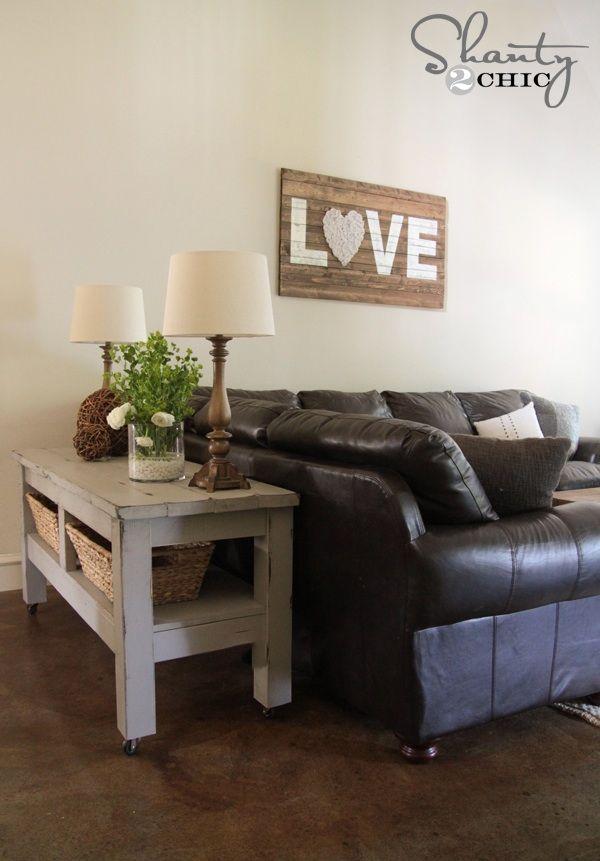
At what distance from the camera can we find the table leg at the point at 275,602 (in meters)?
2.02

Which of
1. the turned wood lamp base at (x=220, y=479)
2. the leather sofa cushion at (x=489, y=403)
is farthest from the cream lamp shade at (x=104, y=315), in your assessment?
the leather sofa cushion at (x=489, y=403)

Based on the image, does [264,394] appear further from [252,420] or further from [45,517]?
[45,517]

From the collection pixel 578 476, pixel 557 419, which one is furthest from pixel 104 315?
pixel 557 419

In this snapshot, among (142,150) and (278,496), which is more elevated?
(142,150)

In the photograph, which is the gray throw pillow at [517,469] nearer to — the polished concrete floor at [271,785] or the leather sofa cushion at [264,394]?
the polished concrete floor at [271,785]

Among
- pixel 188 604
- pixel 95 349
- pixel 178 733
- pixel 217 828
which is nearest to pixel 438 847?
pixel 217 828

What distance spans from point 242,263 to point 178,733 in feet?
4.14

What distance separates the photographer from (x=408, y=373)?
171 inches

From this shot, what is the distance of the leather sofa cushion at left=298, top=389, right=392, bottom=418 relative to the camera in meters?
3.58

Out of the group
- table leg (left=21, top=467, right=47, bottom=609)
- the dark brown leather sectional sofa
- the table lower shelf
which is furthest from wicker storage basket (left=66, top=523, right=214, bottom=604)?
table leg (left=21, top=467, right=47, bottom=609)

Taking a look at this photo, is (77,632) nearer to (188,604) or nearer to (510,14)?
(188,604)

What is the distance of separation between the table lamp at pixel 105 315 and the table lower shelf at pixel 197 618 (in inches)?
39.4

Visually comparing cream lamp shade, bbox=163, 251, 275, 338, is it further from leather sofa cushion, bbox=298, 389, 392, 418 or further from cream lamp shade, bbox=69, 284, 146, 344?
leather sofa cushion, bbox=298, 389, 392, 418

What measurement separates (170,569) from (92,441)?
0.82 meters
